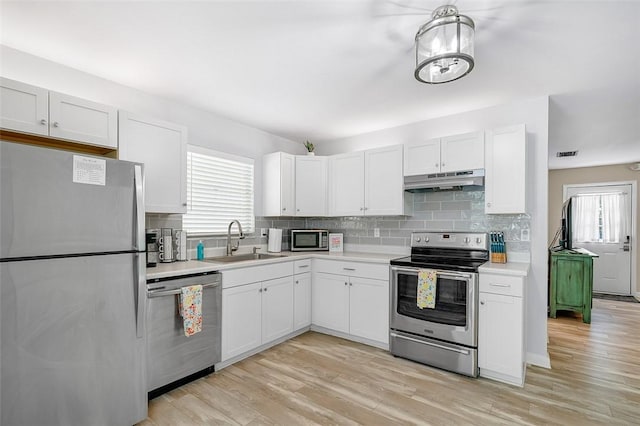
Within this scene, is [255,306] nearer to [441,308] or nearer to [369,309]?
[369,309]

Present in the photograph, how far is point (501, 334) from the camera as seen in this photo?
8.55ft

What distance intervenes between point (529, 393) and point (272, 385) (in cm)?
202

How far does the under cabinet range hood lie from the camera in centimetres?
308

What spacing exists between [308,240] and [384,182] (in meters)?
1.28

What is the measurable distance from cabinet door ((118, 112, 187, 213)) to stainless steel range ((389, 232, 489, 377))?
7.28 feet

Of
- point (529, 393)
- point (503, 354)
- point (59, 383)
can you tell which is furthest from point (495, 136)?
point (59, 383)

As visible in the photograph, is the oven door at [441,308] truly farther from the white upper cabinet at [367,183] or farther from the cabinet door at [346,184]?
the cabinet door at [346,184]

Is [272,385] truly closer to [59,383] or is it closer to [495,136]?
[59,383]

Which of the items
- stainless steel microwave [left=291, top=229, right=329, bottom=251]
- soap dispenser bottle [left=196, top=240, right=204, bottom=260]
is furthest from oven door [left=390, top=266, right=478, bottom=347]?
soap dispenser bottle [left=196, top=240, right=204, bottom=260]

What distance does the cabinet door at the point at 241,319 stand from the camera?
112 inches

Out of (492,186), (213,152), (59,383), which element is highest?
(213,152)

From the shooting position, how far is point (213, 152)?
3.57 m

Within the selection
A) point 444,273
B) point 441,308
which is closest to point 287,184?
point 444,273

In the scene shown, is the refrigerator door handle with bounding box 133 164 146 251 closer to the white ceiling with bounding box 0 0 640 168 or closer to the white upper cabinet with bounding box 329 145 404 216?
the white ceiling with bounding box 0 0 640 168
